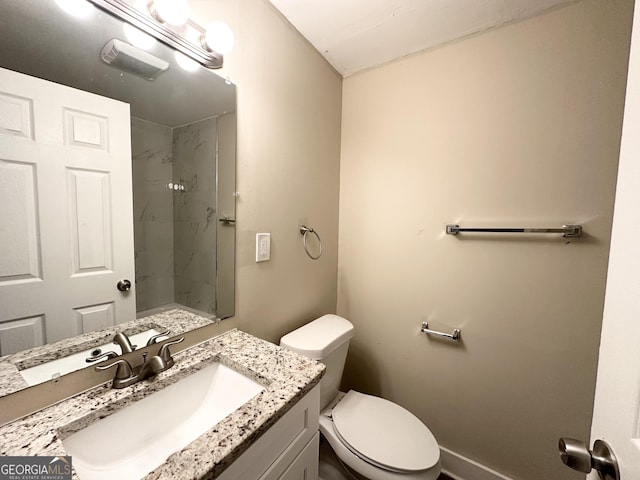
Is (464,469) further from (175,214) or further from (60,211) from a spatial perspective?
(60,211)

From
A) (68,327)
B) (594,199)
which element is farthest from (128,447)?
(594,199)

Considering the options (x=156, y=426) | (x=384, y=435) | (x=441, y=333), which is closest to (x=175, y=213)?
(x=156, y=426)

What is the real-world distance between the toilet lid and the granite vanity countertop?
48 cm

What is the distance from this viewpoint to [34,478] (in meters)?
0.46

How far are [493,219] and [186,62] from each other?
1.45 meters

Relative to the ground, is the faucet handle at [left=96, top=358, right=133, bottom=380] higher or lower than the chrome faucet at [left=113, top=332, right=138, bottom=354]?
lower

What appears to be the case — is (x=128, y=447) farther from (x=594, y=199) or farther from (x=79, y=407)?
(x=594, y=199)

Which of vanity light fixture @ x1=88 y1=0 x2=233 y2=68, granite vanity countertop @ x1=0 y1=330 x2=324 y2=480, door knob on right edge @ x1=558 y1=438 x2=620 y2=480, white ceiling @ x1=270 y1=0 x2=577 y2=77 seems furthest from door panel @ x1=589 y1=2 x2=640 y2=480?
vanity light fixture @ x1=88 y1=0 x2=233 y2=68

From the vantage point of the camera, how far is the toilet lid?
965mm

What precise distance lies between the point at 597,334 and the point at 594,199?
1.83ft

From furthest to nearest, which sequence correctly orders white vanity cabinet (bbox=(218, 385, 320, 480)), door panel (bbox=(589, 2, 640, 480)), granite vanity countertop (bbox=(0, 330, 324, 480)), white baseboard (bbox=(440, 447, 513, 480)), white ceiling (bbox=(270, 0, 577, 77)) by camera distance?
white baseboard (bbox=(440, 447, 513, 480)) < white ceiling (bbox=(270, 0, 577, 77)) < white vanity cabinet (bbox=(218, 385, 320, 480)) < granite vanity countertop (bbox=(0, 330, 324, 480)) < door panel (bbox=(589, 2, 640, 480))

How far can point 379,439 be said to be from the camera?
1056 mm

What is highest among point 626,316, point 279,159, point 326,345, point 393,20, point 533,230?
point 393,20

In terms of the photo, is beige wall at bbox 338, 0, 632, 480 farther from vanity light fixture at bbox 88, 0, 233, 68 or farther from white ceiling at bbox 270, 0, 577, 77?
vanity light fixture at bbox 88, 0, 233, 68
